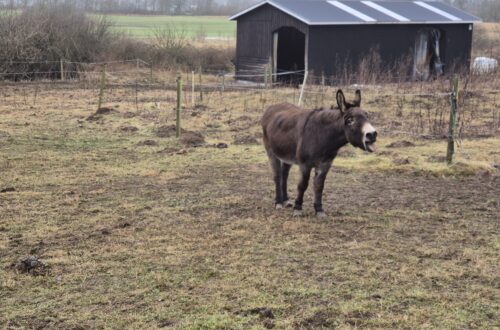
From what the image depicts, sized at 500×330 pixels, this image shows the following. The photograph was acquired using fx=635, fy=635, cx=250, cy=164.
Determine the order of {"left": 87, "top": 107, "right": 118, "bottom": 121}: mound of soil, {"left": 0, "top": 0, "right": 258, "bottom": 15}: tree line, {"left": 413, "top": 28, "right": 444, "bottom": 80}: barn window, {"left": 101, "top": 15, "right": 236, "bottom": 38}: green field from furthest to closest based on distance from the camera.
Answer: {"left": 0, "top": 0, "right": 258, "bottom": 15}: tree line < {"left": 101, "top": 15, "right": 236, "bottom": 38}: green field < {"left": 413, "top": 28, "right": 444, "bottom": 80}: barn window < {"left": 87, "top": 107, "right": 118, "bottom": 121}: mound of soil

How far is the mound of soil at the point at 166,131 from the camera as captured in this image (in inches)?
566

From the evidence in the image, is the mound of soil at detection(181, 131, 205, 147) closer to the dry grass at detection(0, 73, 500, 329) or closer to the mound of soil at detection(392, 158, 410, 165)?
the dry grass at detection(0, 73, 500, 329)

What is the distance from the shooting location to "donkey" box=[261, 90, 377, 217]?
733 cm

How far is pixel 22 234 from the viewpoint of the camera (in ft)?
23.8

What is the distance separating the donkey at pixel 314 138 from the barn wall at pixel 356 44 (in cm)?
1648

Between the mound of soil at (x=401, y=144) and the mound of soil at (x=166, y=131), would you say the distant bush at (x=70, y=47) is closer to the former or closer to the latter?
the mound of soil at (x=166, y=131)

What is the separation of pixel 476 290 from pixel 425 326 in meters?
1.03

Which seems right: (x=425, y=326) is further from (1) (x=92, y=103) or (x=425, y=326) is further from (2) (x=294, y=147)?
(1) (x=92, y=103)

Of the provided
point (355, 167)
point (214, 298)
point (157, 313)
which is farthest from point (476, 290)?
point (355, 167)

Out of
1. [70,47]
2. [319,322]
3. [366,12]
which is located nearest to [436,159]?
[319,322]

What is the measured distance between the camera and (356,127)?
7.29m

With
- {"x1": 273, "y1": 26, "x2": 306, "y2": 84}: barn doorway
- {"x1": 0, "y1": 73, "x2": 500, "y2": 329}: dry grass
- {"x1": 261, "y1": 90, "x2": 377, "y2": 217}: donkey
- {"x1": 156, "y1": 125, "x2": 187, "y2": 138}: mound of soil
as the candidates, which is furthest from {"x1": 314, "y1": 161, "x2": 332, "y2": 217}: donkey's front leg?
{"x1": 273, "y1": 26, "x2": 306, "y2": 84}: barn doorway

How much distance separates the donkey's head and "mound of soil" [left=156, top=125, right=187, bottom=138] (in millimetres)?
7467

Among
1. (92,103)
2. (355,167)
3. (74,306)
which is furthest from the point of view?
(92,103)
